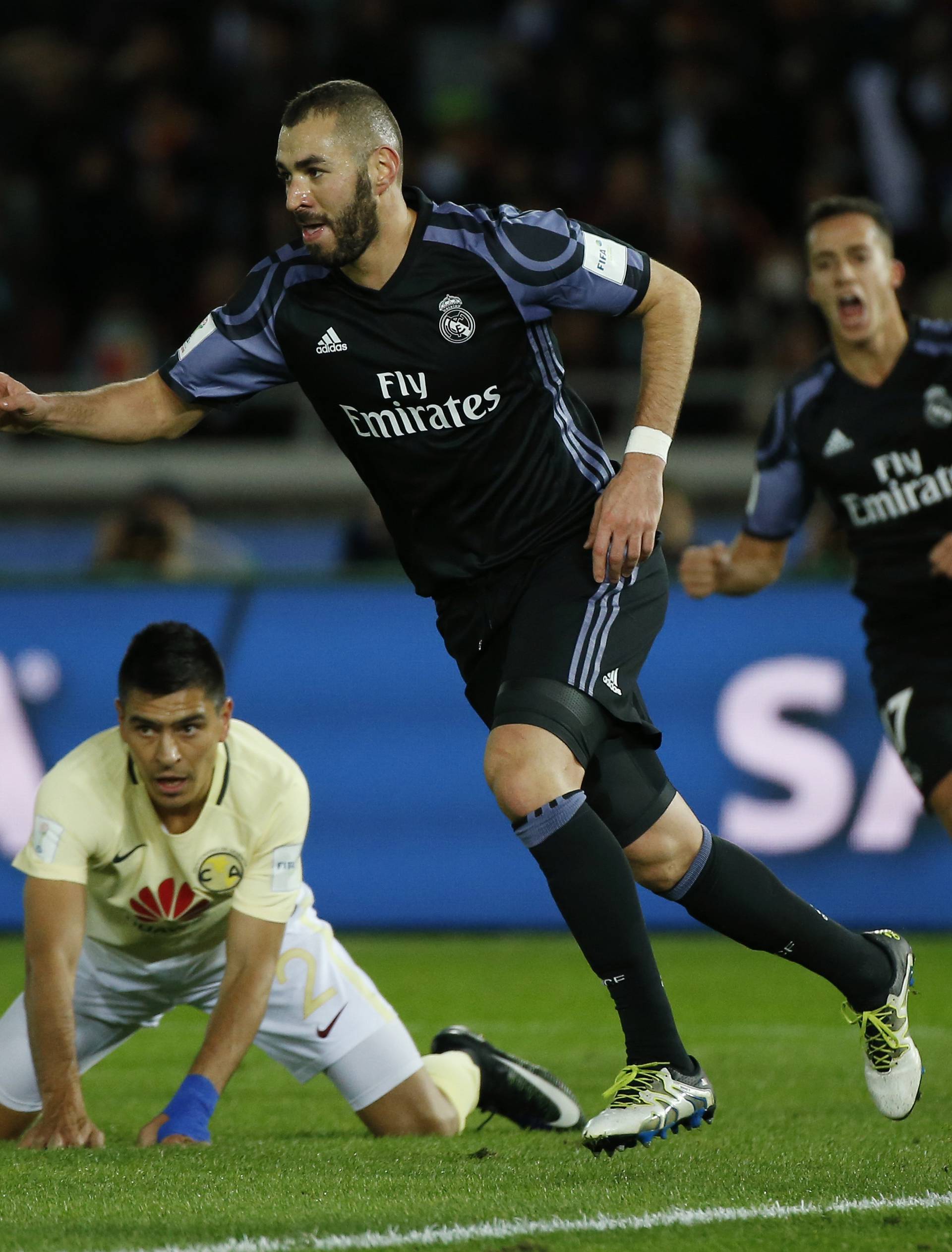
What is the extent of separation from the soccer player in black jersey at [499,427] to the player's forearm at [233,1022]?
0.94 metres

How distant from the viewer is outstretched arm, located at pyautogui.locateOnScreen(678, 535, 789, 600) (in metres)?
5.98

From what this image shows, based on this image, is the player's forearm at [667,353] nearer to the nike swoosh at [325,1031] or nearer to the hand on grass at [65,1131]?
the nike swoosh at [325,1031]

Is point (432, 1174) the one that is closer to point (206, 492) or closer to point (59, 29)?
point (206, 492)

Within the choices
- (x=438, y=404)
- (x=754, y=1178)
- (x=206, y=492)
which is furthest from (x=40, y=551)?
(x=754, y=1178)

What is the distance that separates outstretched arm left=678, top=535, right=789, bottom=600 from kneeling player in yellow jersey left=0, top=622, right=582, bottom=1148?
165cm

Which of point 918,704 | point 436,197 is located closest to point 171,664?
point 918,704

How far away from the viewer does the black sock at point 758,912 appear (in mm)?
4383

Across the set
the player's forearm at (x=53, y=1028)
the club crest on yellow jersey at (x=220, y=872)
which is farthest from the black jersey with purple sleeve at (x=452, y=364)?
the player's forearm at (x=53, y=1028)

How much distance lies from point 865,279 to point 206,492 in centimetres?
767

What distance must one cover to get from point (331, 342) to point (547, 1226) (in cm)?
210

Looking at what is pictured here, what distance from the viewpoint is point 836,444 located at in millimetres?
6156

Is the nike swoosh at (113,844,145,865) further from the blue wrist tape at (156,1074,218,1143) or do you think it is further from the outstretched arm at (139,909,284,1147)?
the blue wrist tape at (156,1074,218,1143)

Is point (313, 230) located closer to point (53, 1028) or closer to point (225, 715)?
point (225, 715)

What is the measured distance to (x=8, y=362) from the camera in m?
13.3
